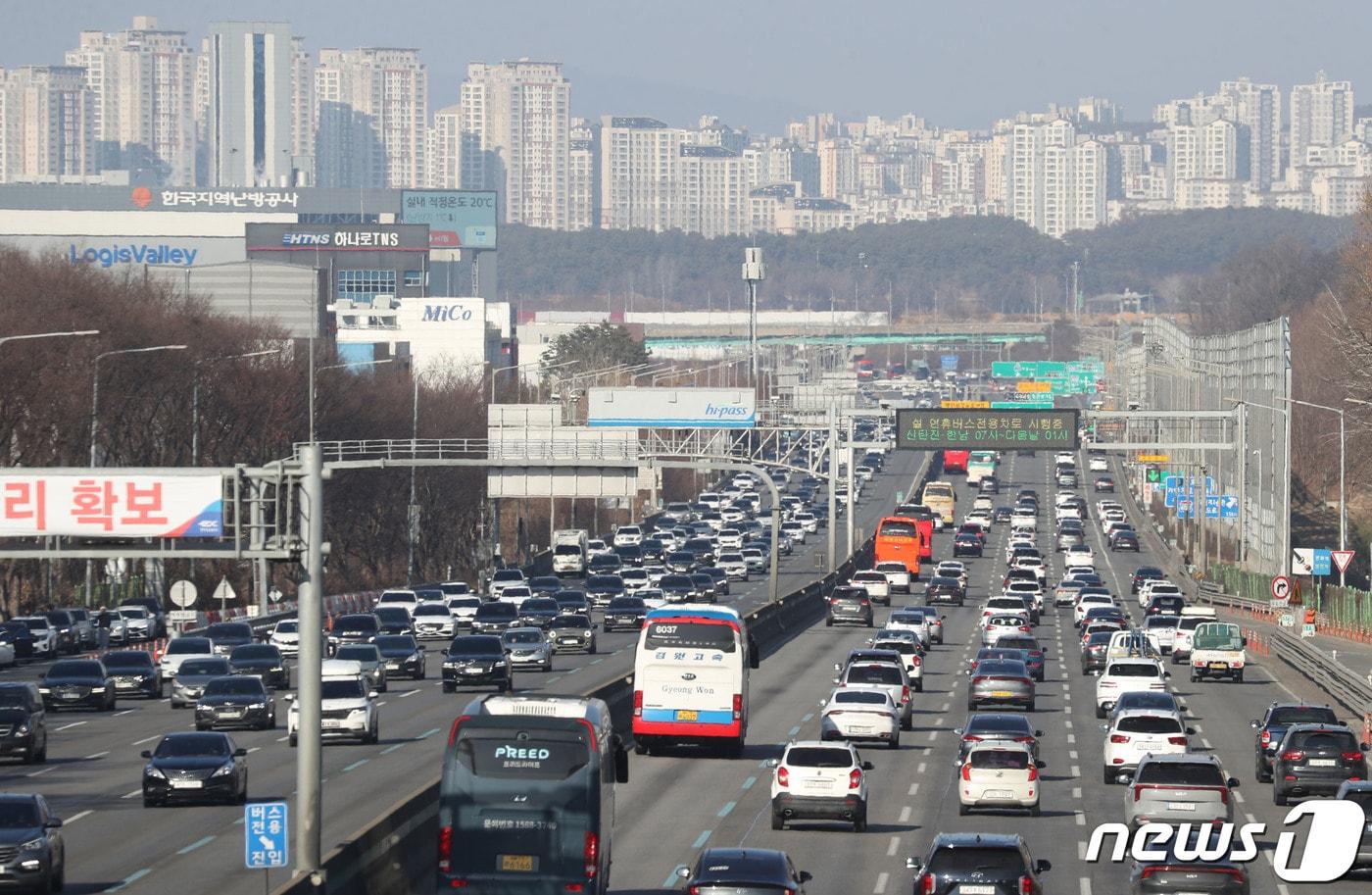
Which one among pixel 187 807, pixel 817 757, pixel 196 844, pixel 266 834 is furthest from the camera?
pixel 187 807

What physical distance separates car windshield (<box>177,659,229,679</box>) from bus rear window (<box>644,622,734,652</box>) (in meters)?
15.7

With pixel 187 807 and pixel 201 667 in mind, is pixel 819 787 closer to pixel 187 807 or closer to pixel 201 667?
pixel 187 807

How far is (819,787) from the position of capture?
Result: 36.5m

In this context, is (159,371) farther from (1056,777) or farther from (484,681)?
(1056,777)

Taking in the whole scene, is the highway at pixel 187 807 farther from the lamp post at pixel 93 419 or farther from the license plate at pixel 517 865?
the lamp post at pixel 93 419

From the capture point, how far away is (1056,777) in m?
44.2

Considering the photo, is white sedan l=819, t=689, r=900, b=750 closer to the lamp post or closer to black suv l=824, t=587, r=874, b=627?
the lamp post

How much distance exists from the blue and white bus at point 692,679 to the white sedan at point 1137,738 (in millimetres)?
6852

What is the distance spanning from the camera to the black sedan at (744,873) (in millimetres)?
26281

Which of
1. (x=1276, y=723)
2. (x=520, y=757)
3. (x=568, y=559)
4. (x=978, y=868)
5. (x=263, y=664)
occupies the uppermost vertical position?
(x=520, y=757)

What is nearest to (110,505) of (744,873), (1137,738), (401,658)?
(744,873)

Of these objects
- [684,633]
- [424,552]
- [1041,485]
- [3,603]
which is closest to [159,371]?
[3,603]

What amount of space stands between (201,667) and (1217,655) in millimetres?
26399

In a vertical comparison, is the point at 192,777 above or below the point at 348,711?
above
